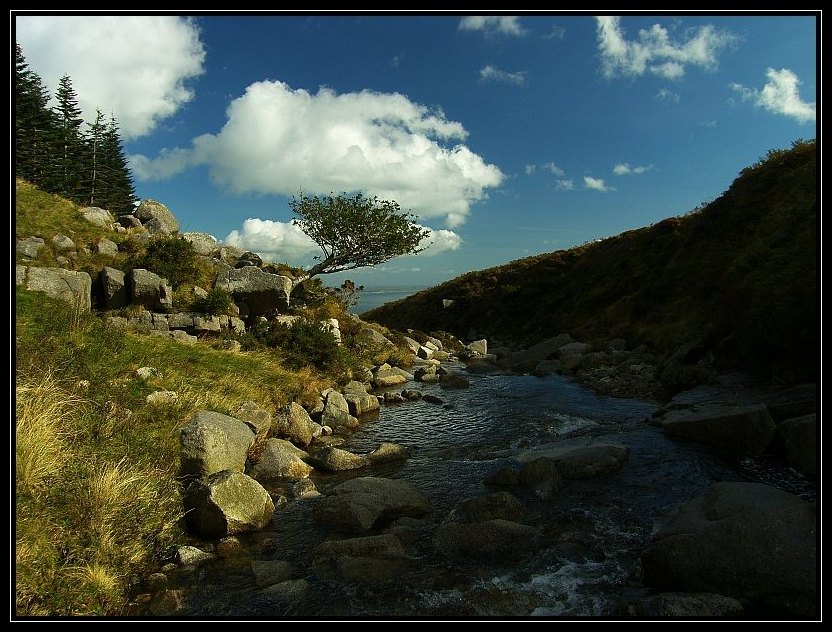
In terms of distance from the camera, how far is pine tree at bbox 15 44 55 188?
47.1 metres

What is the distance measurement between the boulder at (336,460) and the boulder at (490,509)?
165 inches

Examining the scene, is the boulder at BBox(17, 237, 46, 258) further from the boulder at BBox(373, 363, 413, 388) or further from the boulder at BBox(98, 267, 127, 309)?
the boulder at BBox(373, 363, 413, 388)

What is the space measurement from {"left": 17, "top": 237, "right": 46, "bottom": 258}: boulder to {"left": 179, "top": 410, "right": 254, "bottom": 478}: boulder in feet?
56.1

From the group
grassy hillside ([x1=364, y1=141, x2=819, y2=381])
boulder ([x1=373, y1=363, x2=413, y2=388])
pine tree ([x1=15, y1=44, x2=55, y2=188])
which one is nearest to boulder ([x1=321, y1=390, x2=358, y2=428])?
boulder ([x1=373, y1=363, x2=413, y2=388])

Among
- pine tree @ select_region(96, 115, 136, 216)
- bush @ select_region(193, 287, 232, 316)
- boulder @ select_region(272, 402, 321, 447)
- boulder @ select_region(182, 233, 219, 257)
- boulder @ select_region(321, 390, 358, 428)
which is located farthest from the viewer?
pine tree @ select_region(96, 115, 136, 216)

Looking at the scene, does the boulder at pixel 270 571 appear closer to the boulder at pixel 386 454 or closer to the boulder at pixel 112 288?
the boulder at pixel 386 454

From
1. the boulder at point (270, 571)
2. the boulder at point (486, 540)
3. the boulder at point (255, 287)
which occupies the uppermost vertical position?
the boulder at point (255, 287)

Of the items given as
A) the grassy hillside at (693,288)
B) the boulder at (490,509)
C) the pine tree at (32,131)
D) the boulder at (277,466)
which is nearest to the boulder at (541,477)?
the boulder at (490,509)

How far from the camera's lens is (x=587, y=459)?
11734 millimetres

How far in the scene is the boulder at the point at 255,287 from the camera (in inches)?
991

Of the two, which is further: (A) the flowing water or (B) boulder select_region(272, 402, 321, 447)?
(B) boulder select_region(272, 402, 321, 447)

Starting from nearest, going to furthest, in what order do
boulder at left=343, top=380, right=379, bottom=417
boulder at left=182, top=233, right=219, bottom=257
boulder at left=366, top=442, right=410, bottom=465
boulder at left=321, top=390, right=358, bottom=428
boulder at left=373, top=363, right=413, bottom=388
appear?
boulder at left=366, top=442, right=410, bottom=465 < boulder at left=321, top=390, right=358, bottom=428 < boulder at left=343, top=380, right=379, bottom=417 < boulder at left=373, top=363, right=413, bottom=388 < boulder at left=182, top=233, right=219, bottom=257

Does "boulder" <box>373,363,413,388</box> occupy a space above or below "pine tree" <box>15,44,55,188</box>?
below
